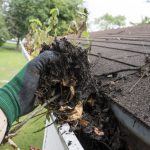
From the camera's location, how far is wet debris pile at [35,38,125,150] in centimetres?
180

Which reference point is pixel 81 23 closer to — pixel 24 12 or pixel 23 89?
pixel 23 89

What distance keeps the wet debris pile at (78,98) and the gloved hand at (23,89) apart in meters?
0.05

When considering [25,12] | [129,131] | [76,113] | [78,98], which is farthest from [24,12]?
[129,131]

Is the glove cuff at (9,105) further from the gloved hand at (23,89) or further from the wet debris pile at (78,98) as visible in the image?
the wet debris pile at (78,98)

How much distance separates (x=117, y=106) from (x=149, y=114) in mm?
254

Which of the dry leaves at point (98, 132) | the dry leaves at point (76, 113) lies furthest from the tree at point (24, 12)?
the dry leaves at point (98, 132)

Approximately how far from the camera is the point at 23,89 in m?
1.85

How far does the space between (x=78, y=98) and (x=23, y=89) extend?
330mm

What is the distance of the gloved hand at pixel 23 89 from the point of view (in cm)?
172

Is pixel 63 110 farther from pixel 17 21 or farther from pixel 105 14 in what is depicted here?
pixel 105 14

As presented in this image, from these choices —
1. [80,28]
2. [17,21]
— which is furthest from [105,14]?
[80,28]

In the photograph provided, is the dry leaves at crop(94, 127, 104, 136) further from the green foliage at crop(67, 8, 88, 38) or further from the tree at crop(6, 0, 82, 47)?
the tree at crop(6, 0, 82, 47)

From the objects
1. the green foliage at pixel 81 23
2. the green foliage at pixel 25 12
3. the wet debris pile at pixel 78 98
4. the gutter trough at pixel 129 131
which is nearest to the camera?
the gutter trough at pixel 129 131

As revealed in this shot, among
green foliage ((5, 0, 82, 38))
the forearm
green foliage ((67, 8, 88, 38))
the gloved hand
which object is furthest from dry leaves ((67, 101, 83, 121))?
green foliage ((5, 0, 82, 38))
